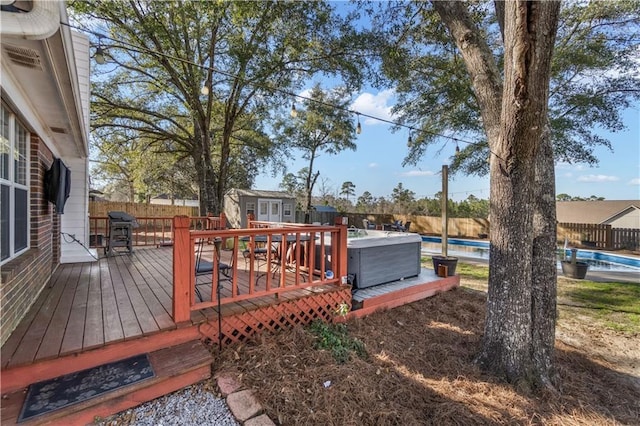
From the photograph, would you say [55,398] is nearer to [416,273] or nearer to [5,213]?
[5,213]

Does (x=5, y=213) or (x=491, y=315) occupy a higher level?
(x=5, y=213)

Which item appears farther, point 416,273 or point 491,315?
point 416,273

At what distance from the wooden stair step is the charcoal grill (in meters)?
4.49

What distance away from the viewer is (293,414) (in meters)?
2.00

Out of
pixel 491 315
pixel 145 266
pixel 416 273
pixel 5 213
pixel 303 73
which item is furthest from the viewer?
pixel 303 73

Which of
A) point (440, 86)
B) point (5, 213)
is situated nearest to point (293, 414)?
point (5, 213)

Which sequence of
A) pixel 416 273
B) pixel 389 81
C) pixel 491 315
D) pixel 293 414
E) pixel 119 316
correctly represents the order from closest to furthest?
pixel 293 414, pixel 119 316, pixel 491 315, pixel 416 273, pixel 389 81

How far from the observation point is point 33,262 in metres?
2.98

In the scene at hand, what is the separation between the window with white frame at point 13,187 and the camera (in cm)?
239

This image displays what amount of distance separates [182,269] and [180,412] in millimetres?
1106

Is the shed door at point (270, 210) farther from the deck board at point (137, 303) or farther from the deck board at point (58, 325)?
the deck board at point (58, 325)

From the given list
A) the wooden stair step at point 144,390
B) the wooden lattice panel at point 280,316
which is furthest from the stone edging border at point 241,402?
the wooden lattice panel at point 280,316

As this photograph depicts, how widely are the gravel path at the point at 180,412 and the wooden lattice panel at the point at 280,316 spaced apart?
2.16 feet

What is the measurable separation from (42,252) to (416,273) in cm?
581
